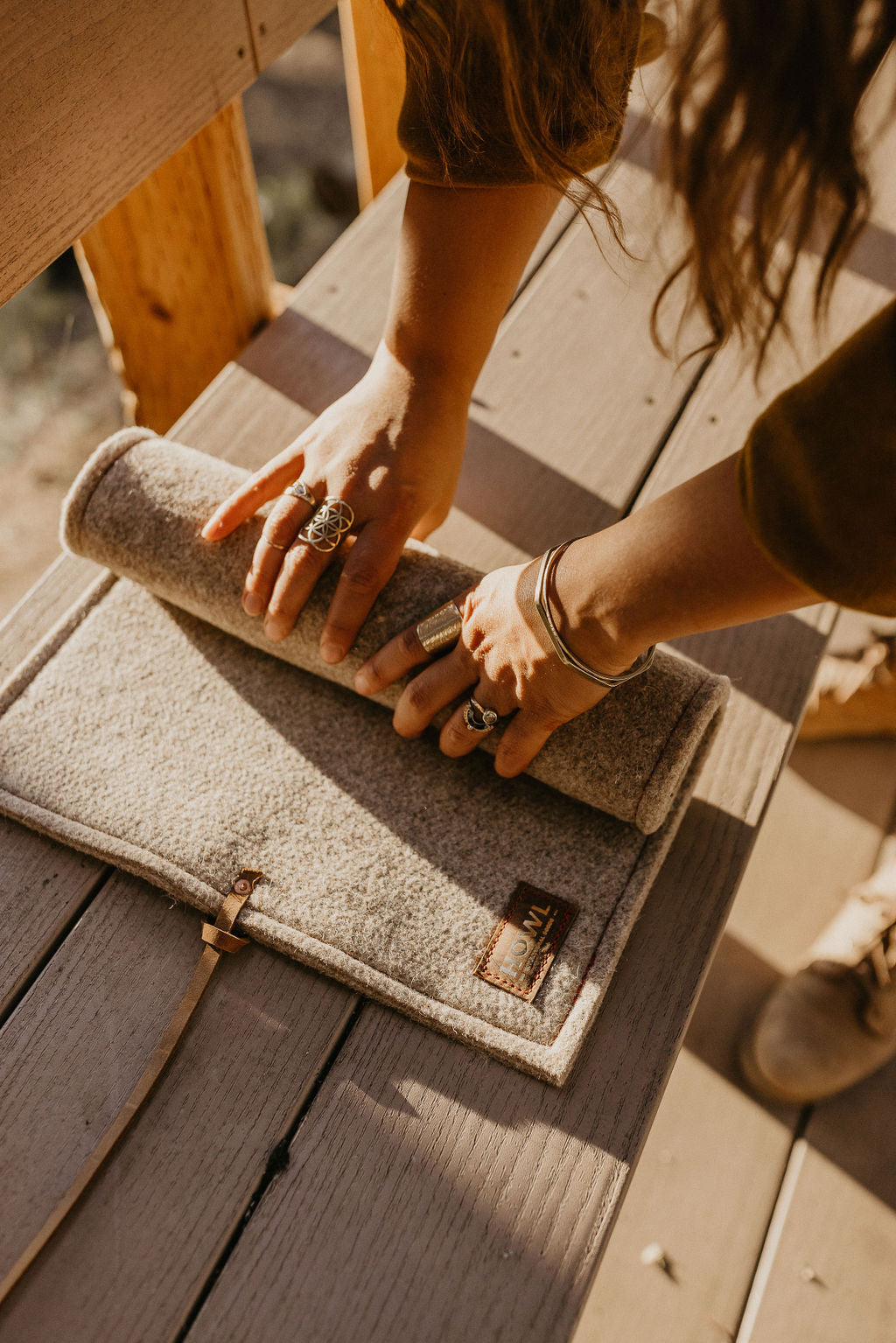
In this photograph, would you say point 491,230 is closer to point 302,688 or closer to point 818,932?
point 302,688

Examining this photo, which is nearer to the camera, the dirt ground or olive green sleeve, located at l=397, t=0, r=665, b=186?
olive green sleeve, located at l=397, t=0, r=665, b=186

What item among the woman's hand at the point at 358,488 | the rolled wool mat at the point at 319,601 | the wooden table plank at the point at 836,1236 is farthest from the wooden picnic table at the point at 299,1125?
the wooden table plank at the point at 836,1236

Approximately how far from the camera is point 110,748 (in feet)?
2.17

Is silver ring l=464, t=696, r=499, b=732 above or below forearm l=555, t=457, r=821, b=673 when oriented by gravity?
below

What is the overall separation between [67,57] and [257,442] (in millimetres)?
353

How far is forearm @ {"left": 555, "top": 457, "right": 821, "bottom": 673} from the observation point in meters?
0.46

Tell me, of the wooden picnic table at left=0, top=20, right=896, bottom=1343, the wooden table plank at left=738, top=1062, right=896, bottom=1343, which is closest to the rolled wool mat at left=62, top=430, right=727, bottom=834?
the wooden picnic table at left=0, top=20, right=896, bottom=1343

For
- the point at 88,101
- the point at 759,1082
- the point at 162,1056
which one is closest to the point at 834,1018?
the point at 759,1082

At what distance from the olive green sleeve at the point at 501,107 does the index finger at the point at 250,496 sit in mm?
243

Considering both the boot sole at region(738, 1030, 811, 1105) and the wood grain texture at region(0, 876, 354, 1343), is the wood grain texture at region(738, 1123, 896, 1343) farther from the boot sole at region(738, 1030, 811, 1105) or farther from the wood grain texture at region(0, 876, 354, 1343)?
the wood grain texture at region(0, 876, 354, 1343)

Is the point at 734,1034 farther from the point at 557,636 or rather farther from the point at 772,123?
the point at 772,123

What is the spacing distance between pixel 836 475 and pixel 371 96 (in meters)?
1.01

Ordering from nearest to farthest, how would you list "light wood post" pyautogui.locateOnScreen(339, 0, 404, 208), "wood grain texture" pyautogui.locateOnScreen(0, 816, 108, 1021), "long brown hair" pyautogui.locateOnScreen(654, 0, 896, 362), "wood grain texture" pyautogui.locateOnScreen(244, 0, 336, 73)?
"long brown hair" pyautogui.locateOnScreen(654, 0, 896, 362), "wood grain texture" pyautogui.locateOnScreen(0, 816, 108, 1021), "wood grain texture" pyautogui.locateOnScreen(244, 0, 336, 73), "light wood post" pyautogui.locateOnScreen(339, 0, 404, 208)

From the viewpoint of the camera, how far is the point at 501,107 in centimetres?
60
